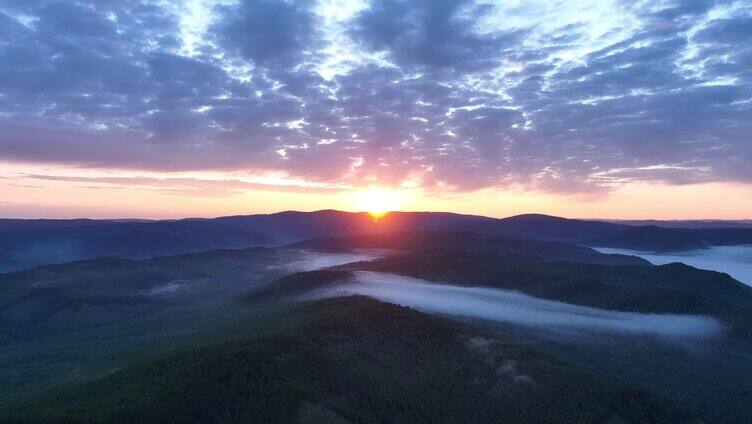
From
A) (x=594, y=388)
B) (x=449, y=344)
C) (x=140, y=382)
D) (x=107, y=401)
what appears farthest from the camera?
(x=449, y=344)

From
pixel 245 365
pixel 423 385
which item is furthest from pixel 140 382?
pixel 423 385

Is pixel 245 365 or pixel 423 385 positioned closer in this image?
pixel 245 365

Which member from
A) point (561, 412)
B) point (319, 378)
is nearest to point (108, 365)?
point (319, 378)

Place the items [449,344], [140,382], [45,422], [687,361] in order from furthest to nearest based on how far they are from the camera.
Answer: [687,361], [449,344], [140,382], [45,422]

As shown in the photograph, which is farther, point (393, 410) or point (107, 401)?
point (393, 410)

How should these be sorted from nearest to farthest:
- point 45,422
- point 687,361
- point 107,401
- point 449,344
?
1. point 45,422
2. point 107,401
3. point 449,344
4. point 687,361

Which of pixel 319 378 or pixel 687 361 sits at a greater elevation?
pixel 319 378

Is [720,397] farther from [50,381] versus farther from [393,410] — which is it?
[50,381]

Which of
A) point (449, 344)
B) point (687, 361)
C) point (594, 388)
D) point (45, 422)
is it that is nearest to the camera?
point (45, 422)

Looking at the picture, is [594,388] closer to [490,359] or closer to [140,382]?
[490,359]
